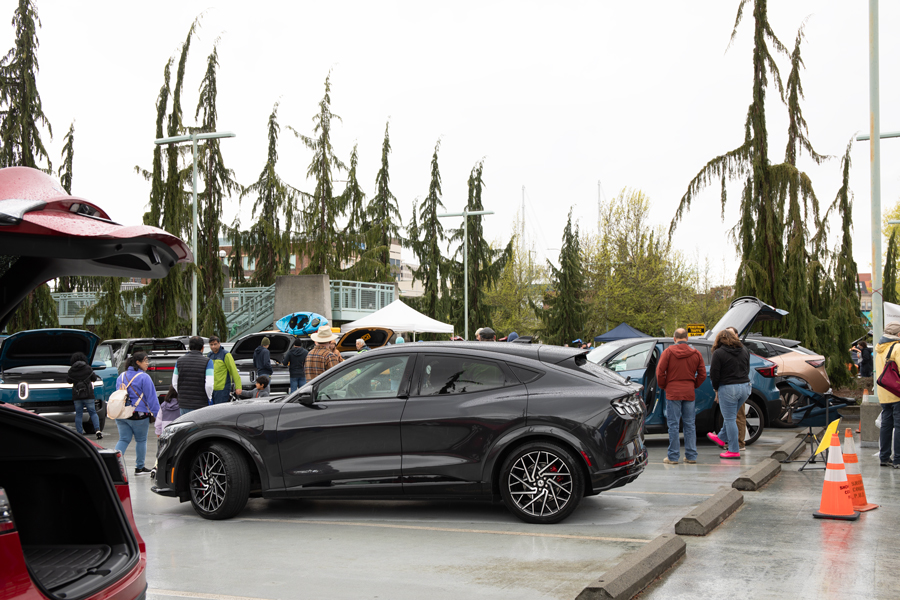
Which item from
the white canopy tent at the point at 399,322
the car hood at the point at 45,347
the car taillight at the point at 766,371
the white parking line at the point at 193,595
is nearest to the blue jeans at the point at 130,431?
the white parking line at the point at 193,595

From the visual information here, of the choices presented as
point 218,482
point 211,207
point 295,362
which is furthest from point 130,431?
point 211,207

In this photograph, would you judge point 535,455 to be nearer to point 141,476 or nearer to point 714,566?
point 714,566

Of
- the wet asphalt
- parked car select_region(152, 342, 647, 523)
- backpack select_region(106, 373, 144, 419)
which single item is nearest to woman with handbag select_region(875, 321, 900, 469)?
the wet asphalt

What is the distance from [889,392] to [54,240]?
10.3 metres

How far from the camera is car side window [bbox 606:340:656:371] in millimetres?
13523

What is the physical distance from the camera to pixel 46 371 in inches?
619

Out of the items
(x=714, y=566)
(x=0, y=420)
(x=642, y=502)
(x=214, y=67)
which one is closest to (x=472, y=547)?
A: (x=714, y=566)

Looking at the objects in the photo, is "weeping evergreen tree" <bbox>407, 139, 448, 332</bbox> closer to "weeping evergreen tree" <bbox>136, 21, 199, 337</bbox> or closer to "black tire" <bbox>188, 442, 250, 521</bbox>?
"weeping evergreen tree" <bbox>136, 21, 199, 337</bbox>

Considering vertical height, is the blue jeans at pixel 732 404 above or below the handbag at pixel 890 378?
below

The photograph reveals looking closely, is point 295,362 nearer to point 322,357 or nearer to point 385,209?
point 322,357

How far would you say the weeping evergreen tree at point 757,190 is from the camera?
2041 cm

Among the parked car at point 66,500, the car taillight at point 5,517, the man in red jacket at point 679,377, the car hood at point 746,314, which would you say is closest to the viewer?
the car taillight at point 5,517

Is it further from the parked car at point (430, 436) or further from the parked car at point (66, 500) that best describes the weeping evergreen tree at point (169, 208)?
the parked car at point (66, 500)

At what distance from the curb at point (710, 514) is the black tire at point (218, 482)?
3991 millimetres
